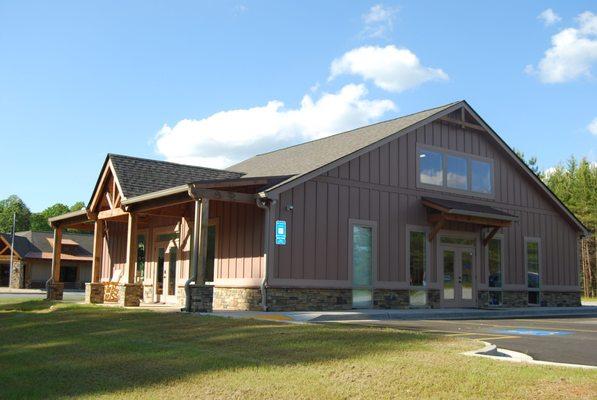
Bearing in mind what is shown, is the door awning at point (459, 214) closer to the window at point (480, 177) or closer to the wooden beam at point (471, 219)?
the wooden beam at point (471, 219)

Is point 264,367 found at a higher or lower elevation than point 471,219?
lower

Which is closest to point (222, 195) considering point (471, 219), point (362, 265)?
point (362, 265)

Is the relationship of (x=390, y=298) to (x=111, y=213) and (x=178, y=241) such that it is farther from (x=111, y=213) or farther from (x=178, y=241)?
(x=111, y=213)

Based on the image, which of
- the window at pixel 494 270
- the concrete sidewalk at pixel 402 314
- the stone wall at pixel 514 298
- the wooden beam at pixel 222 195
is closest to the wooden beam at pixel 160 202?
the wooden beam at pixel 222 195

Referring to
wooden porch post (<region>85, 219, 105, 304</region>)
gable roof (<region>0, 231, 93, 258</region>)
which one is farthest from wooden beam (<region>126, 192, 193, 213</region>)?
gable roof (<region>0, 231, 93, 258</region>)

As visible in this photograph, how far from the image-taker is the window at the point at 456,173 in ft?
69.8

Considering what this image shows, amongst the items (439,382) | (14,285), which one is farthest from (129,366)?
(14,285)

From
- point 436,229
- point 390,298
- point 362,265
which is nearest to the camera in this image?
point 362,265

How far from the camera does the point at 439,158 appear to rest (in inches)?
829

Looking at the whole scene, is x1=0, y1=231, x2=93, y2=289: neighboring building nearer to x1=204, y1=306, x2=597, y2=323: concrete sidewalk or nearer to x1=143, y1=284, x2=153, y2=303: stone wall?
x1=143, y1=284, x2=153, y2=303: stone wall

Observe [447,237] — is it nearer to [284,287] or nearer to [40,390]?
[284,287]

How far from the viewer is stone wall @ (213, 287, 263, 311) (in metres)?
16.8

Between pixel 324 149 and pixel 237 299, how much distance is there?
6.30 meters

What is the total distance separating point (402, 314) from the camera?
16.5 metres
